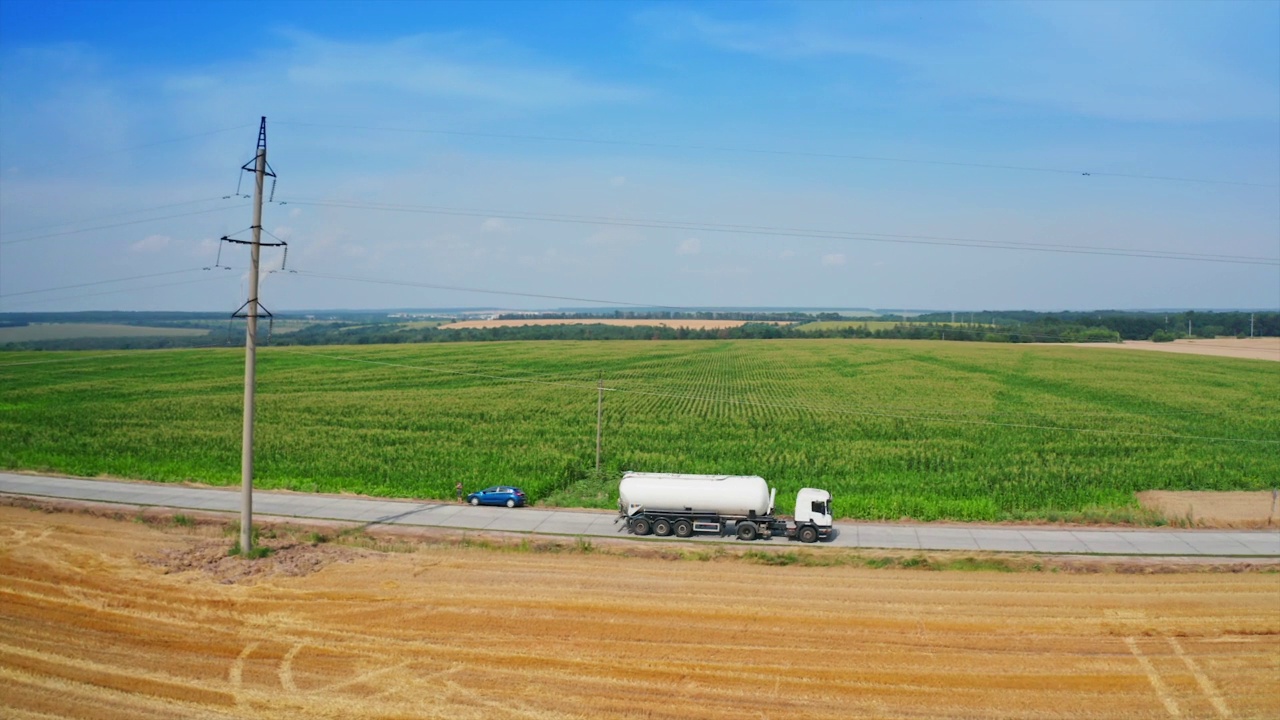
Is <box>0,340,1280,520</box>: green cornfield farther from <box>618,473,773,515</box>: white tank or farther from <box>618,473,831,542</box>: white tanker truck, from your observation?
<box>618,473,773,515</box>: white tank

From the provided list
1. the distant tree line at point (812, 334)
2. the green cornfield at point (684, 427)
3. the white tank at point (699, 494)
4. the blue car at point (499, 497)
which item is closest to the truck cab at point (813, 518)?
the white tank at point (699, 494)

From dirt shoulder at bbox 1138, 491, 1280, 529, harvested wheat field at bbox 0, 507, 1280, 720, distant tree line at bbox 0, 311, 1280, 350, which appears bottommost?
harvested wheat field at bbox 0, 507, 1280, 720

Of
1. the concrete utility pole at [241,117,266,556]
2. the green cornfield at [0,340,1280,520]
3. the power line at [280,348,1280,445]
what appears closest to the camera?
the concrete utility pole at [241,117,266,556]

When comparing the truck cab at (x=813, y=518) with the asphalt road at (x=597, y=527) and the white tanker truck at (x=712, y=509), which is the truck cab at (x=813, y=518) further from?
the asphalt road at (x=597, y=527)

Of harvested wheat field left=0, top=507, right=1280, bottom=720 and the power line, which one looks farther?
the power line

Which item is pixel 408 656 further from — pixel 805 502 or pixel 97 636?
pixel 805 502

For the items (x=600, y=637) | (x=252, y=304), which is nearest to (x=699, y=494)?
(x=600, y=637)

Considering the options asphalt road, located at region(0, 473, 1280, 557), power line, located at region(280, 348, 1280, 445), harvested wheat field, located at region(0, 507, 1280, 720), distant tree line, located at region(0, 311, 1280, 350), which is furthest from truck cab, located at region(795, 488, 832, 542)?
distant tree line, located at region(0, 311, 1280, 350)
